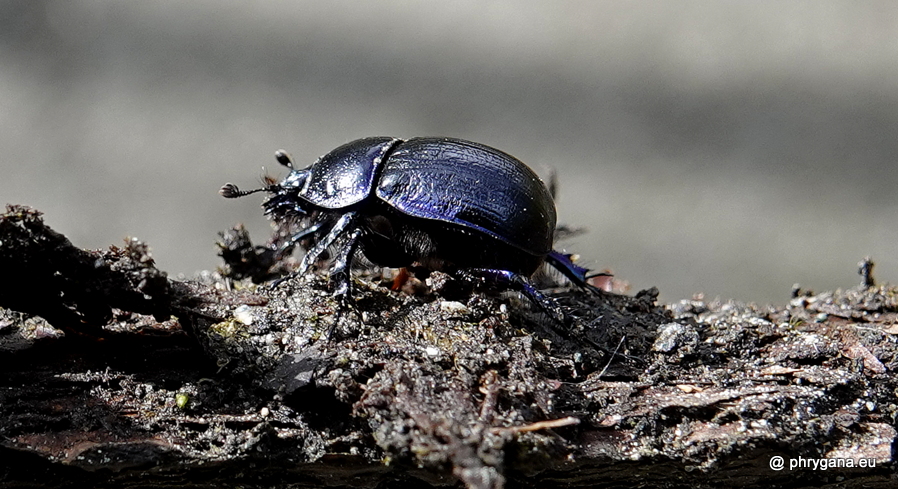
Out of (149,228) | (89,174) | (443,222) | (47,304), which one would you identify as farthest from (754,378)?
(89,174)

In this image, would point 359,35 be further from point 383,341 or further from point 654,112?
point 383,341

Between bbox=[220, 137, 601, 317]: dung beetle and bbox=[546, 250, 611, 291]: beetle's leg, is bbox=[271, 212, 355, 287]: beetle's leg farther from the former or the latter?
bbox=[546, 250, 611, 291]: beetle's leg

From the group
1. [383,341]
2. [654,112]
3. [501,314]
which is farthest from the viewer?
[654,112]

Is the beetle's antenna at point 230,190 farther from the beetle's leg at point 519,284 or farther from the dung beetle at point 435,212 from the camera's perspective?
the beetle's leg at point 519,284

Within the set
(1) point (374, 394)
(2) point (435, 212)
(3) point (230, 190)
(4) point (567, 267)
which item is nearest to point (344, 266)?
(2) point (435, 212)

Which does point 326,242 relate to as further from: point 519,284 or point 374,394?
point 374,394

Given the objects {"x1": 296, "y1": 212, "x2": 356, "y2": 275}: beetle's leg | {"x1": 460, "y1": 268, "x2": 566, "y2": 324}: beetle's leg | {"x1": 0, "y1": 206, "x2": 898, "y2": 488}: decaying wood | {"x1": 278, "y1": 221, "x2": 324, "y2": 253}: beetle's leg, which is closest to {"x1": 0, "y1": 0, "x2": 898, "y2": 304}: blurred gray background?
{"x1": 278, "y1": 221, "x2": 324, "y2": 253}: beetle's leg
